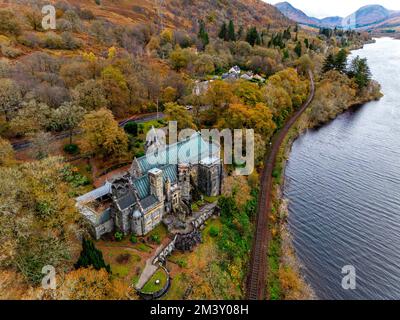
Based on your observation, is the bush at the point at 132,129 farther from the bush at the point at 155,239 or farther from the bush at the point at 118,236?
the bush at the point at 155,239

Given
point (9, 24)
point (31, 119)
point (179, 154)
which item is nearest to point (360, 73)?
point (179, 154)

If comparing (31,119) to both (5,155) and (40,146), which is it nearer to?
(40,146)

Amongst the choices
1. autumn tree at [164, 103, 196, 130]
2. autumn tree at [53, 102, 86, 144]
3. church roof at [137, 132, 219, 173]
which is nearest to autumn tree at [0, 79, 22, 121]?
autumn tree at [53, 102, 86, 144]

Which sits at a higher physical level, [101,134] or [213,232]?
[101,134]

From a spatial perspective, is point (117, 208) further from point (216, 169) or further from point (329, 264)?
point (329, 264)

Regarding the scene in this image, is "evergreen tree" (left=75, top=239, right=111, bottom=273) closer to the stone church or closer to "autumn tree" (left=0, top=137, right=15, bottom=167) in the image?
the stone church
